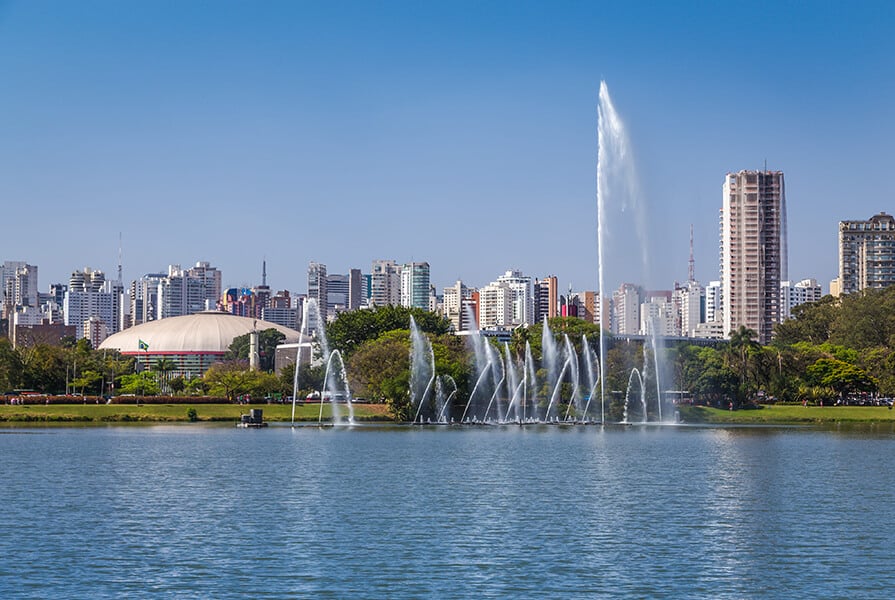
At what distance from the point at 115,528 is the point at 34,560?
554cm

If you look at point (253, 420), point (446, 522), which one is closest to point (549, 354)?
point (253, 420)

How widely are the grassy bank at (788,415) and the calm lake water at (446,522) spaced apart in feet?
134

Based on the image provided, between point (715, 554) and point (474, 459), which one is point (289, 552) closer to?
point (715, 554)

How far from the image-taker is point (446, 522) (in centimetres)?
4031

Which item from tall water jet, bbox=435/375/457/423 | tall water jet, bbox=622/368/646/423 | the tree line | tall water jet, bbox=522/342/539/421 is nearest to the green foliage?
the tree line

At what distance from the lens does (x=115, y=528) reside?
128ft

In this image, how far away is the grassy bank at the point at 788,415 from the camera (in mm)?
111875

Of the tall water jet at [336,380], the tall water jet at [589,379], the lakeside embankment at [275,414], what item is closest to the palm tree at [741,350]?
the lakeside embankment at [275,414]

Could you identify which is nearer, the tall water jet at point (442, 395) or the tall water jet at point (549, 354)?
the tall water jet at point (442, 395)

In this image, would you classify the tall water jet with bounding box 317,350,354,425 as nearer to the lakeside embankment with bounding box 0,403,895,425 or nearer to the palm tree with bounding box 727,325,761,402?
the lakeside embankment with bounding box 0,403,895,425

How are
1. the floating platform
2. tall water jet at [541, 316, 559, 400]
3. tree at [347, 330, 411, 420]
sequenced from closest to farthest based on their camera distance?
1. the floating platform
2. tree at [347, 330, 411, 420]
3. tall water jet at [541, 316, 559, 400]

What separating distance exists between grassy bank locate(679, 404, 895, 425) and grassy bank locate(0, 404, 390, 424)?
2755 centimetres

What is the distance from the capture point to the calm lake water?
1221 inches

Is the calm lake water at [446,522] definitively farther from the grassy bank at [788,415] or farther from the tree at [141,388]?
the tree at [141,388]
